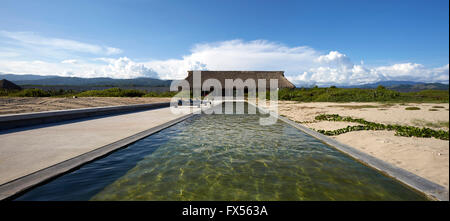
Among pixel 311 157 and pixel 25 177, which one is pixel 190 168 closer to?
pixel 25 177

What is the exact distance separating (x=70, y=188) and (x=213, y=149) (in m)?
3.17

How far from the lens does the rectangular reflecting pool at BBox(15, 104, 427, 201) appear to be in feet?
10.2

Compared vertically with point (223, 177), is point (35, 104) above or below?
above

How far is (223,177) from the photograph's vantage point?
378 cm

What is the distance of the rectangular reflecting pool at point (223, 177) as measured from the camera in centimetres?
310

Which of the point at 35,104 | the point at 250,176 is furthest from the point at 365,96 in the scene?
the point at 35,104

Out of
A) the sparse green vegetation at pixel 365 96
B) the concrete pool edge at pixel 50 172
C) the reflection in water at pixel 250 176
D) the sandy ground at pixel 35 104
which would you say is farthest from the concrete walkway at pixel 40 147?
the sparse green vegetation at pixel 365 96

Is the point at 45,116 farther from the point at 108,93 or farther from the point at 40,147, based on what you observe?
the point at 108,93

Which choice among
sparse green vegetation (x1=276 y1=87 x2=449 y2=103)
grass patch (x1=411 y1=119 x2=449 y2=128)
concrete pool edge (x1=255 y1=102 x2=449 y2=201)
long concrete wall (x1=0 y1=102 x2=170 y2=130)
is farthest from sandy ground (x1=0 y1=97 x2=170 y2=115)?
sparse green vegetation (x1=276 y1=87 x2=449 y2=103)

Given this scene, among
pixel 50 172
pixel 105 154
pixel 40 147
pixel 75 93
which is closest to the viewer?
pixel 50 172

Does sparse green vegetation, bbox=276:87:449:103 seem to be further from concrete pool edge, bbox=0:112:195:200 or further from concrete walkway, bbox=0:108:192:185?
concrete pool edge, bbox=0:112:195:200

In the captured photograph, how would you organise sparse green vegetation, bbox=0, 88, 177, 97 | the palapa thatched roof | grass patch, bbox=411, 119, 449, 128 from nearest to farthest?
grass patch, bbox=411, 119, 449, 128, sparse green vegetation, bbox=0, 88, 177, 97, the palapa thatched roof

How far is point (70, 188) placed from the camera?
3.16 metres
